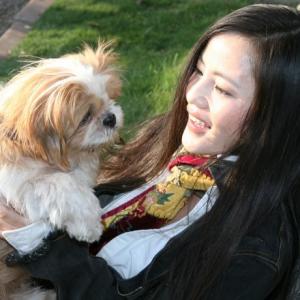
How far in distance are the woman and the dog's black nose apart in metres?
0.30

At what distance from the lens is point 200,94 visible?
2148 millimetres

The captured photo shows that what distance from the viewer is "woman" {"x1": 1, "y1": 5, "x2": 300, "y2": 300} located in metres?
2.00

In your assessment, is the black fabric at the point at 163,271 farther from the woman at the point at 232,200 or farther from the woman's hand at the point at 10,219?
the woman's hand at the point at 10,219

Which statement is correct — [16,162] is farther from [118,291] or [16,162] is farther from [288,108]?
[288,108]

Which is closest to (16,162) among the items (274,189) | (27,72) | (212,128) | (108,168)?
(27,72)

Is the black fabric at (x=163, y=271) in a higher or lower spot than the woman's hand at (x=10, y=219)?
lower

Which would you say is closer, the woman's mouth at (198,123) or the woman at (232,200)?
the woman at (232,200)

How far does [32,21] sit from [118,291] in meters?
4.69

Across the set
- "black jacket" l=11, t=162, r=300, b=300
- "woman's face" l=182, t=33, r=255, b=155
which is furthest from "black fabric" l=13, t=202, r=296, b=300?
"woman's face" l=182, t=33, r=255, b=155

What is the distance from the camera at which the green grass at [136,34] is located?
15.8ft

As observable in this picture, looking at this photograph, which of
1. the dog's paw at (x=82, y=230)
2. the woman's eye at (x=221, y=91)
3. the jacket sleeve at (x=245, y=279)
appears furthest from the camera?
the dog's paw at (x=82, y=230)

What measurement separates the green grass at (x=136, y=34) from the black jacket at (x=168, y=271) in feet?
8.13

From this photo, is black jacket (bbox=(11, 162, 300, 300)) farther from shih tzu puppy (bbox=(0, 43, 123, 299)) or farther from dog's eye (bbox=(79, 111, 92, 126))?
dog's eye (bbox=(79, 111, 92, 126))

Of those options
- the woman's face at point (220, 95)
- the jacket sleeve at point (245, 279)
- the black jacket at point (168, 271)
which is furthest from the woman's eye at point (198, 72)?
the jacket sleeve at point (245, 279)
